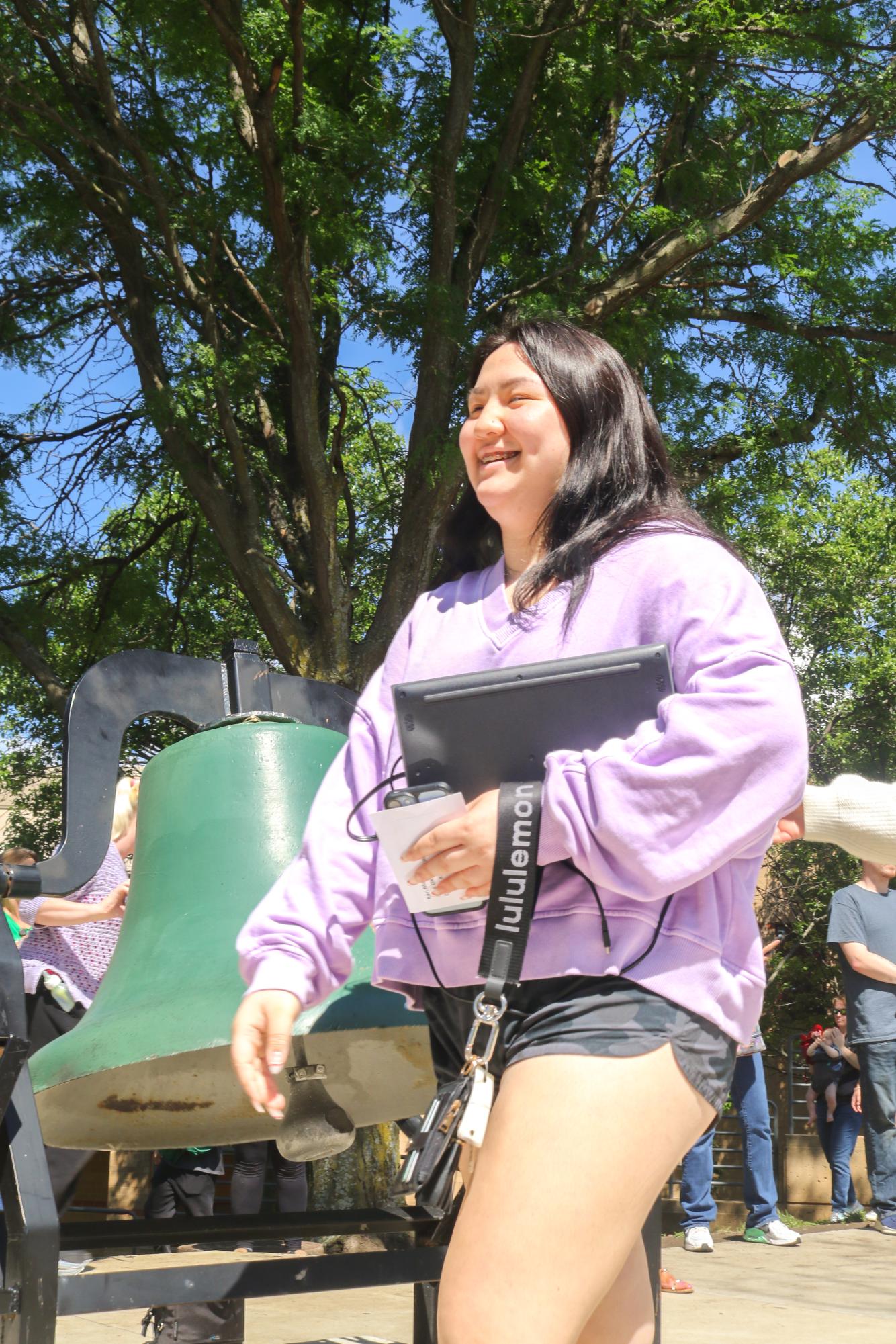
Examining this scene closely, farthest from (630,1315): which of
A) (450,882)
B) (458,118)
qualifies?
(458,118)

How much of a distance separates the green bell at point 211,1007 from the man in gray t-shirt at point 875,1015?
14.2 feet

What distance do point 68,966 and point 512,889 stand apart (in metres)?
3.20

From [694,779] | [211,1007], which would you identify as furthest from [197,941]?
[694,779]

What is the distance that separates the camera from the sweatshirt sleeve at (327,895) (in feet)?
4.95

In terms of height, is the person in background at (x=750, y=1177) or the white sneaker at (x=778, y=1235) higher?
the person in background at (x=750, y=1177)

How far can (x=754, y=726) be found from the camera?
1.31 metres

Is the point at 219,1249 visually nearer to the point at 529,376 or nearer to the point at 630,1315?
the point at 630,1315

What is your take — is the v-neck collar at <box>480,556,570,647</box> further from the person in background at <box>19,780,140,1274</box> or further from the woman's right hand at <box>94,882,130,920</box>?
the person in background at <box>19,780,140,1274</box>

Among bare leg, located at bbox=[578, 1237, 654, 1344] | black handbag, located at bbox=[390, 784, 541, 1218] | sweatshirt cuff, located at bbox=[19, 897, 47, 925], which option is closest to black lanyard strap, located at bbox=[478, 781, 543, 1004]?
black handbag, located at bbox=[390, 784, 541, 1218]

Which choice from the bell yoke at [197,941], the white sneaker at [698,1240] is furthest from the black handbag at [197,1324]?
the white sneaker at [698,1240]

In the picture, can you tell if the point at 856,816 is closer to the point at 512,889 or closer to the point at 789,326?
the point at 512,889

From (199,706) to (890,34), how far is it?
6.72 m

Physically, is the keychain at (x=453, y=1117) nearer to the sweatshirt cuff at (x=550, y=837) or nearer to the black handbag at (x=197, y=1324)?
the sweatshirt cuff at (x=550, y=837)

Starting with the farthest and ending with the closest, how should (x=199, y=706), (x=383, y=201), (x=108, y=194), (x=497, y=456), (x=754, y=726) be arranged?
(x=108, y=194)
(x=383, y=201)
(x=199, y=706)
(x=497, y=456)
(x=754, y=726)
